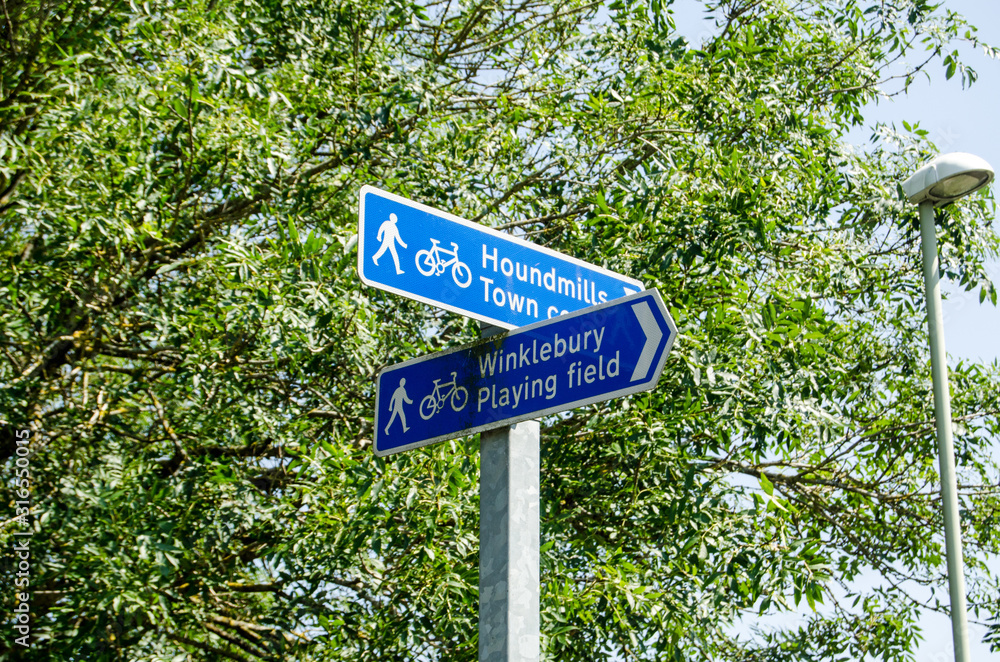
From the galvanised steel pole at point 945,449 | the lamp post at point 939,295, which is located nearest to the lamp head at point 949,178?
the lamp post at point 939,295

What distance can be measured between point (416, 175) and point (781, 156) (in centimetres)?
256

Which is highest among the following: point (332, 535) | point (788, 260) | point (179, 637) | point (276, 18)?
point (276, 18)

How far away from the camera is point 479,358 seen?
109 inches

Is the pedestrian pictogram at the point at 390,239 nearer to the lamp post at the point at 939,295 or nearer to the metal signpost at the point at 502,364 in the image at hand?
the metal signpost at the point at 502,364

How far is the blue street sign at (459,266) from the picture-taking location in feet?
8.65

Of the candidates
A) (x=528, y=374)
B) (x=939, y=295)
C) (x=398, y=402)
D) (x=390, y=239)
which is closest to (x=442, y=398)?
(x=398, y=402)

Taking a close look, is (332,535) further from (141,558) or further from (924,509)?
(924,509)

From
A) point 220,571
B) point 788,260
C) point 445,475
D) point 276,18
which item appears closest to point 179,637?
point 220,571

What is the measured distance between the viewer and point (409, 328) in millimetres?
6965

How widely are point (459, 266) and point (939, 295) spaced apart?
3976 millimetres

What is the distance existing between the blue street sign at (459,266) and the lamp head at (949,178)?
3564mm

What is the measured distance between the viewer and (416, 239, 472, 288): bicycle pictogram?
2.68 meters

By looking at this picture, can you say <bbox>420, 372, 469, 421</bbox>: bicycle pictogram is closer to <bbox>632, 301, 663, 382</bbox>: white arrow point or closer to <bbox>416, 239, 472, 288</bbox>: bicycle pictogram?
<bbox>416, 239, 472, 288</bbox>: bicycle pictogram

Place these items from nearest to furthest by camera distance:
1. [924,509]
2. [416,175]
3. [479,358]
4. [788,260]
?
[479,358], [416,175], [788,260], [924,509]
